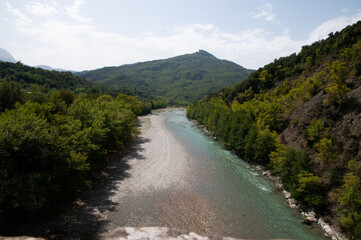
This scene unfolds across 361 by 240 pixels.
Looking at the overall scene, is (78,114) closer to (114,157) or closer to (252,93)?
(114,157)

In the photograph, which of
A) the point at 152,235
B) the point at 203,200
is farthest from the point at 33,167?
the point at 203,200

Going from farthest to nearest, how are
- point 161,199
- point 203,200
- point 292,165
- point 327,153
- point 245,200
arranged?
point 292,165 → point 327,153 → point 245,200 → point 203,200 → point 161,199

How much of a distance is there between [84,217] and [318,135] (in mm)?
32702

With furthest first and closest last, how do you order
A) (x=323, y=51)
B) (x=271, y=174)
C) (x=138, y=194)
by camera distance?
1. (x=323, y=51)
2. (x=271, y=174)
3. (x=138, y=194)

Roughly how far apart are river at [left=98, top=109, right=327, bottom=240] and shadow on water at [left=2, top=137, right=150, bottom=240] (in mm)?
824

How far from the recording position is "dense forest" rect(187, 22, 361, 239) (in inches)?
818

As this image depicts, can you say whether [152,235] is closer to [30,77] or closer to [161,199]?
[161,199]

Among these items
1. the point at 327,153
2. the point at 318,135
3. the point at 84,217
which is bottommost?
the point at 84,217

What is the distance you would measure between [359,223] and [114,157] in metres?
33.9

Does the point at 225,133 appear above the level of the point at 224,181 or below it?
above

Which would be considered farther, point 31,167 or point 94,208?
point 94,208

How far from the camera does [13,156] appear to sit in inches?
583

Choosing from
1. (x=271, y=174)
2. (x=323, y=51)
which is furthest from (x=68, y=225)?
(x=323, y=51)

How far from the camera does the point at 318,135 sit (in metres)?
28.9
